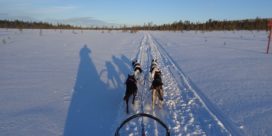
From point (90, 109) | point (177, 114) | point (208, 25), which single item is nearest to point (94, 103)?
point (90, 109)

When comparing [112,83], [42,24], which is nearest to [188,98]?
[112,83]

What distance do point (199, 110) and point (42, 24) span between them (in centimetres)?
6016

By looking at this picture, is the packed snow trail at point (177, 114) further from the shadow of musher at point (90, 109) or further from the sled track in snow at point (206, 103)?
the shadow of musher at point (90, 109)

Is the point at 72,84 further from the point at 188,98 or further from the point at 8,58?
the point at 8,58

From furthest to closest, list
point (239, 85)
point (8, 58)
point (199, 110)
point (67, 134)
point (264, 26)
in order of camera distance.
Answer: point (264, 26)
point (8, 58)
point (239, 85)
point (199, 110)
point (67, 134)

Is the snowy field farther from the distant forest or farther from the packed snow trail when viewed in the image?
the distant forest

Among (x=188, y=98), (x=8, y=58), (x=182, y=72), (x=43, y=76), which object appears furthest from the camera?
(x=8, y=58)

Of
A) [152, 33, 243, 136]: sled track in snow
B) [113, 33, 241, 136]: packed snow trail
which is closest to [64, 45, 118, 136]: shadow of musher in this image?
[113, 33, 241, 136]: packed snow trail

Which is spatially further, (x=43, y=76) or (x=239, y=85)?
(x=43, y=76)

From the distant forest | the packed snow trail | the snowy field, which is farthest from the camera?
the distant forest

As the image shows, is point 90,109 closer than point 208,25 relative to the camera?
Yes

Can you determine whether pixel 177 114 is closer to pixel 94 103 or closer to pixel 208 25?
pixel 94 103

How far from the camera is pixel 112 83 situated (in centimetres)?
834

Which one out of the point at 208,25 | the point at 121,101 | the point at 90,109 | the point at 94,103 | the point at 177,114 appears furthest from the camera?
the point at 208,25
